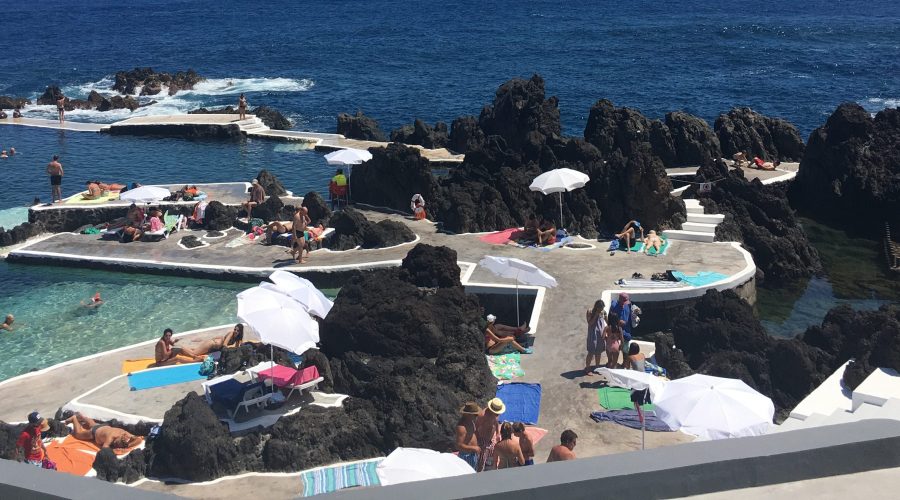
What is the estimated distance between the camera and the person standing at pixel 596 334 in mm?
20688

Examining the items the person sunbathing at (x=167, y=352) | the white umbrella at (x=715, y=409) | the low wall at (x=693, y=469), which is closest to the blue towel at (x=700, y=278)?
the white umbrella at (x=715, y=409)

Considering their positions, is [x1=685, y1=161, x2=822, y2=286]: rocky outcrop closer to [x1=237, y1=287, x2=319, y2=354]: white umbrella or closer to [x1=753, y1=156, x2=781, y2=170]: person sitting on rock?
[x1=753, y1=156, x2=781, y2=170]: person sitting on rock

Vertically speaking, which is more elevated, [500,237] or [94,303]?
[500,237]

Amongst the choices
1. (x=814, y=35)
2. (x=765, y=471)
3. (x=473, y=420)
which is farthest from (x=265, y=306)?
(x=814, y=35)

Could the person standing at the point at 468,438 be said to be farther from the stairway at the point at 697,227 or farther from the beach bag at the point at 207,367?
the stairway at the point at 697,227

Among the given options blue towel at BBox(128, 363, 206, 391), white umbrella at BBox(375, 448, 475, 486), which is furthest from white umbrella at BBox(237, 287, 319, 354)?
white umbrella at BBox(375, 448, 475, 486)

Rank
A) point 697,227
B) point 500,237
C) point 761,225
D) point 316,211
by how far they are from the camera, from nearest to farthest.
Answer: point 697,227, point 500,237, point 316,211, point 761,225

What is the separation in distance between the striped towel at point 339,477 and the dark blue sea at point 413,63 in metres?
16.8

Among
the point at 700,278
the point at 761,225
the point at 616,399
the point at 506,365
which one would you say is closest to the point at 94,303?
the point at 506,365

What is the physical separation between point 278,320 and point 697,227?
1623 cm

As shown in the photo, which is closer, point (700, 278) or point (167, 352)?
point (167, 352)

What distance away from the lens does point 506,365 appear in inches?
857

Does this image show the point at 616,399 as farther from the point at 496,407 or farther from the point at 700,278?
A: the point at 700,278

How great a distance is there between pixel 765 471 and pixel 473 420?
9.89 m
